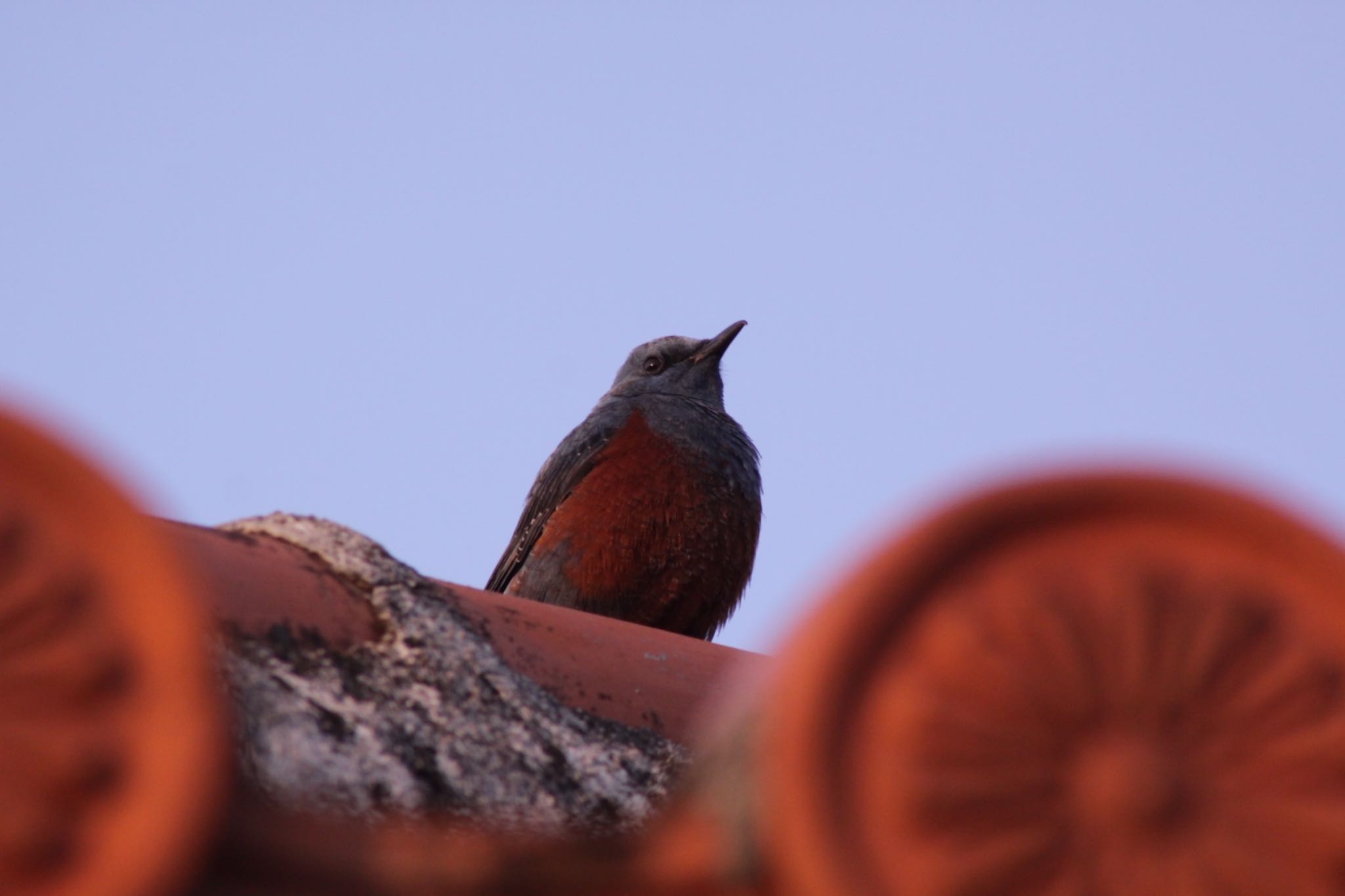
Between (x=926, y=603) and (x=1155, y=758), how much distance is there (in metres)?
0.24

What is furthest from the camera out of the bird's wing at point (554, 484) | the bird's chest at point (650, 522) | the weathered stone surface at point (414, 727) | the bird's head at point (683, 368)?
the bird's head at point (683, 368)

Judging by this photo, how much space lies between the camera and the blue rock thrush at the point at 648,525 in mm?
6793

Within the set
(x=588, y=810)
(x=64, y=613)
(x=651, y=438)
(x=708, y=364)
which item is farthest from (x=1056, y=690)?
(x=708, y=364)

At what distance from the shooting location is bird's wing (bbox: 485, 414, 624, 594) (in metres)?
7.26

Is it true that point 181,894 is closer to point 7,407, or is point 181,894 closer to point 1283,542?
point 7,407

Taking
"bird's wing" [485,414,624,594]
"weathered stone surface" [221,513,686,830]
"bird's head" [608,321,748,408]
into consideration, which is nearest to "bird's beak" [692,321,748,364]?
"bird's head" [608,321,748,408]

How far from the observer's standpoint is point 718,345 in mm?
8945

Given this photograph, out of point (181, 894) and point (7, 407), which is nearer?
point (181, 894)

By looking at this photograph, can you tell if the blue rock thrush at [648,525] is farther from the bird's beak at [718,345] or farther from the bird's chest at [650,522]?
the bird's beak at [718,345]

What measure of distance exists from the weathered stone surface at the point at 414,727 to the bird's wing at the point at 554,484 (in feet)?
14.0

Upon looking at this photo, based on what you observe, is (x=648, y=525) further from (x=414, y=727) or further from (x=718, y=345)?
(x=414, y=727)

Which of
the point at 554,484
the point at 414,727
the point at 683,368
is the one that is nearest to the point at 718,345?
the point at 683,368

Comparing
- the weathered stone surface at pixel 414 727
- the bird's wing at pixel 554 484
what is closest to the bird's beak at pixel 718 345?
the bird's wing at pixel 554 484

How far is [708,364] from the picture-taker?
897cm
